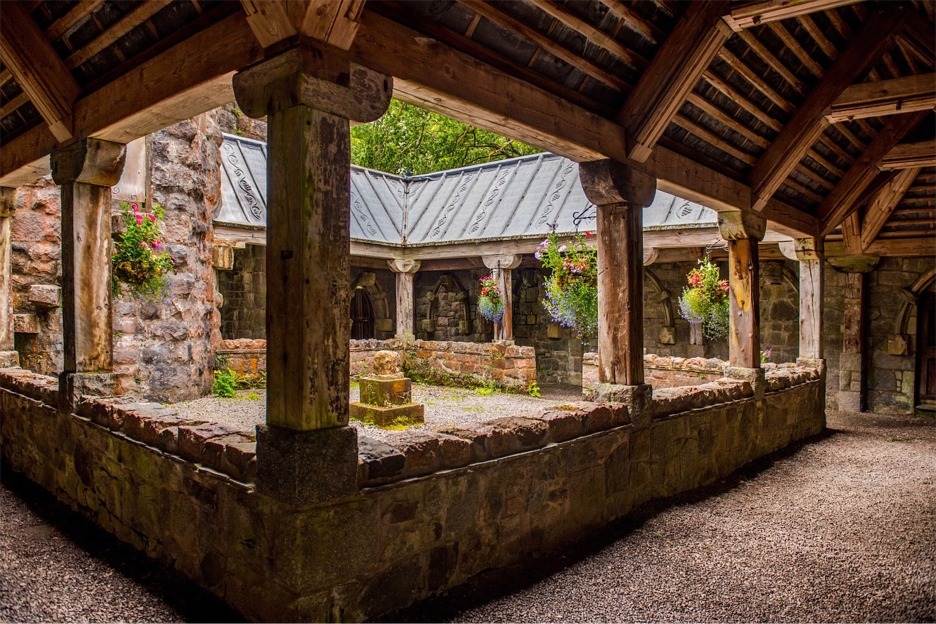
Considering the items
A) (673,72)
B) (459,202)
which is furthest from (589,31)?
(459,202)

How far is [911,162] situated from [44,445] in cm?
897

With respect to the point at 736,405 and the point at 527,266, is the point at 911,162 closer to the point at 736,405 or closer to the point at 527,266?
the point at 736,405

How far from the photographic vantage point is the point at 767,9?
3.91 meters

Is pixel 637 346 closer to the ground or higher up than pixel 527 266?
closer to the ground

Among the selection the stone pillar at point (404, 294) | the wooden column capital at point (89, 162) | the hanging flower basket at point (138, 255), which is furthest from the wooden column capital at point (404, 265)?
the wooden column capital at point (89, 162)

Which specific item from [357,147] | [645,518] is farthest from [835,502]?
[357,147]

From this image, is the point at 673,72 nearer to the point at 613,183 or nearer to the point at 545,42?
the point at 613,183

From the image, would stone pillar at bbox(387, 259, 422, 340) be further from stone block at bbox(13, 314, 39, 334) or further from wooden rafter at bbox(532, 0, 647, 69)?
wooden rafter at bbox(532, 0, 647, 69)

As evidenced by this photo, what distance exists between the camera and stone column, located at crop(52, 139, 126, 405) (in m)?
4.09

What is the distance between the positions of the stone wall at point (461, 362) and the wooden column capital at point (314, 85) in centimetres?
761

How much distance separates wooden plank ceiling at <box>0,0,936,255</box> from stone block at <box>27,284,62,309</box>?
5.37ft

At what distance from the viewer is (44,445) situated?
15.3 ft

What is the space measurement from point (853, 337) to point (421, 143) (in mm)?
12719

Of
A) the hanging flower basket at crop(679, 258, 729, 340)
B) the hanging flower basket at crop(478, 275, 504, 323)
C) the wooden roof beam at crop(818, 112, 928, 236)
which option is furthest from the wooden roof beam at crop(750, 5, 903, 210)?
the hanging flower basket at crop(478, 275, 504, 323)
